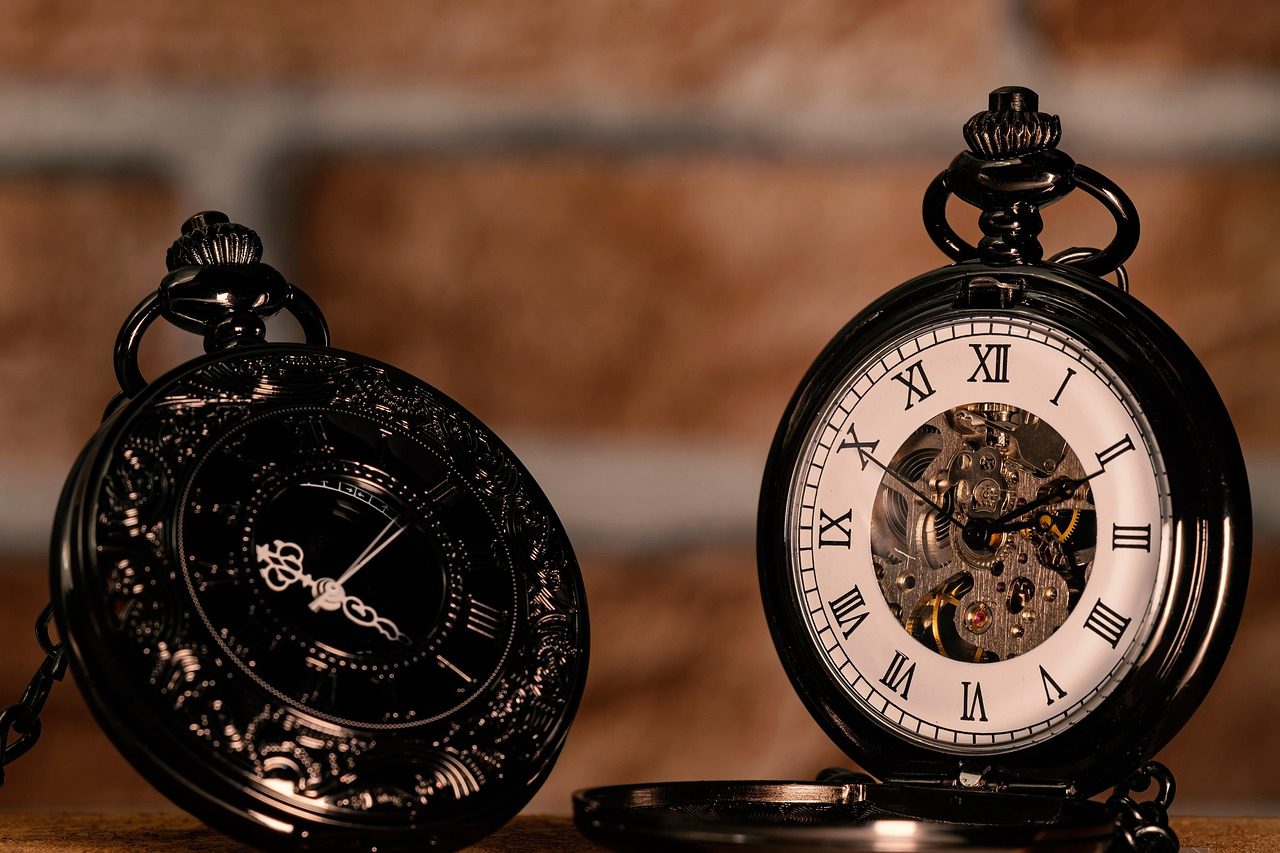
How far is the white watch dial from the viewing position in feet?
1.82

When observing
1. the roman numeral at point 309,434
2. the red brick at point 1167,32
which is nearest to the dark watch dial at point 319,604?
the roman numeral at point 309,434

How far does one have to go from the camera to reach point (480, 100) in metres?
0.84

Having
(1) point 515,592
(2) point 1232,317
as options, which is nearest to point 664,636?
(1) point 515,592

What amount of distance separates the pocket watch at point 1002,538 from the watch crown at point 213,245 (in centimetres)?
26

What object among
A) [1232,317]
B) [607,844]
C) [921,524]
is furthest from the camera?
[1232,317]

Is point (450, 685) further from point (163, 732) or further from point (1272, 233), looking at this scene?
point (1272, 233)

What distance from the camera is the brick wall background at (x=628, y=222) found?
0.81 meters

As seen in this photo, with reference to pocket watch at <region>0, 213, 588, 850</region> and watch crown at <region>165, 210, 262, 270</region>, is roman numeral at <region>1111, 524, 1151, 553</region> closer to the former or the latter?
pocket watch at <region>0, 213, 588, 850</region>

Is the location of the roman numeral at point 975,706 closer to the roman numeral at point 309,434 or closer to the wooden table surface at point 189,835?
the wooden table surface at point 189,835

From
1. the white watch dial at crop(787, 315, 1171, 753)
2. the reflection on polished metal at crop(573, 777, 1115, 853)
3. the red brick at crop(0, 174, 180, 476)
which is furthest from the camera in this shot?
the red brick at crop(0, 174, 180, 476)

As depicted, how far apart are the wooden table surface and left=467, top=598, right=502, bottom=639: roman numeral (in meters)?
0.09

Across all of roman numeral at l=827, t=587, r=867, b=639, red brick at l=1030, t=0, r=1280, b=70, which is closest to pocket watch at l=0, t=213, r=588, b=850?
roman numeral at l=827, t=587, r=867, b=639

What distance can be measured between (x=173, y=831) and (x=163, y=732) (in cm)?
16

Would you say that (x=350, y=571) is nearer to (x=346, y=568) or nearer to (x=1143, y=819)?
(x=346, y=568)
